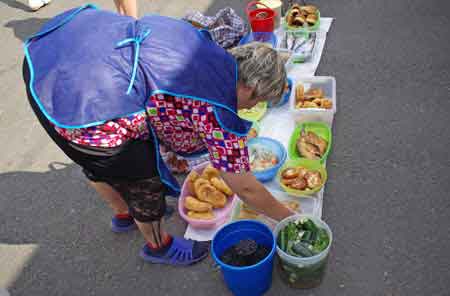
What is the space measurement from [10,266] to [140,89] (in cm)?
182

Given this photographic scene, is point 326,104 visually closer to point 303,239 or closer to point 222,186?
point 222,186

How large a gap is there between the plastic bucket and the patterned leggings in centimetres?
243

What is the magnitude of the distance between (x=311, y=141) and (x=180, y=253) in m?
1.18

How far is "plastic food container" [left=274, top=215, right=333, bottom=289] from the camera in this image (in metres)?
1.80

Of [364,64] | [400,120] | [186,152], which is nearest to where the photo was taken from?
[186,152]

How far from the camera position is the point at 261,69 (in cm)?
152

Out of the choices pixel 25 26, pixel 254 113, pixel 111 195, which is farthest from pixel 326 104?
pixel 25 26

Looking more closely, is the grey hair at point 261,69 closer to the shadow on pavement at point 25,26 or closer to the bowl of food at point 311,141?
the bowl of food at point 311,141

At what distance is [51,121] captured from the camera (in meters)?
1.49

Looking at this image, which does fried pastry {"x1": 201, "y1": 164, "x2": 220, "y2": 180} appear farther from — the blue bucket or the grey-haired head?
the grey-haired head

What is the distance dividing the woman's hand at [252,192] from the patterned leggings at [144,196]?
42 cm

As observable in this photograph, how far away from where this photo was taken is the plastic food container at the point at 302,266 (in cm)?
180

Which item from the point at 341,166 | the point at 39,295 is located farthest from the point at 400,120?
the point at 39,295

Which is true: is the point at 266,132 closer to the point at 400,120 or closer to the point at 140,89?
the point at 400,120
